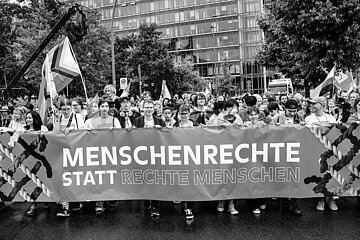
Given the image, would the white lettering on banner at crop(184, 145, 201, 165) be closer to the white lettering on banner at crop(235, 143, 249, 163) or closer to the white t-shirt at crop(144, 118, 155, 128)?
the white lettering on banner at crop(235, 143, 249, 163)

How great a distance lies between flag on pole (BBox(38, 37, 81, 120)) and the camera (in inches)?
308

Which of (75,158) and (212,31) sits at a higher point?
(212,31)

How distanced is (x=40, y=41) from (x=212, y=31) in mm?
58482

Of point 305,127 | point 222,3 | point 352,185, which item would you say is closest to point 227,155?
point 305,127

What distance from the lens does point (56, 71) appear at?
315 inches

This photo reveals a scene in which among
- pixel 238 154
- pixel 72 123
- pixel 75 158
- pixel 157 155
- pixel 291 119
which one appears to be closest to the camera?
pixel 238 154

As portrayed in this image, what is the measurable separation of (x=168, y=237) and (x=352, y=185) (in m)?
2.85

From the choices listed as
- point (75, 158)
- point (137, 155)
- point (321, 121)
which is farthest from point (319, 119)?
point (75, 158)

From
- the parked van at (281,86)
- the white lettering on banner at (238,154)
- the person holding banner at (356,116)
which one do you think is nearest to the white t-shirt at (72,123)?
the white lettering on banner at (238,154)

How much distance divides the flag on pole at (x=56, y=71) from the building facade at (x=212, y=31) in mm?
65871

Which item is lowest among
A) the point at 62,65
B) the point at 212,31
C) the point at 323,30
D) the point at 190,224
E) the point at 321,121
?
the point at 190,224

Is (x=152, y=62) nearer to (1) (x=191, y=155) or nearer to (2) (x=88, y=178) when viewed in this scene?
(2) (x=88, y=178)

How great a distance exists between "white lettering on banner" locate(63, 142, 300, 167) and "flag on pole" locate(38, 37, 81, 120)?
1972mm

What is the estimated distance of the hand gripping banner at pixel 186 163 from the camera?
6031 mm
